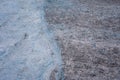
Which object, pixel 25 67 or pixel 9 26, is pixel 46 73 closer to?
pixel 25 67

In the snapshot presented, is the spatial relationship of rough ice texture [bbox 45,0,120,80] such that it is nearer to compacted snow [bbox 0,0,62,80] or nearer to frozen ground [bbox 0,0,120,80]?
frozen ground [bbox 0,0,120,80]

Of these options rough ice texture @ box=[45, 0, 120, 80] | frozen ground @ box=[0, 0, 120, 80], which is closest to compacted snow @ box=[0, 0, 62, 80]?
frozen ground @ box=[0, 0, 120, 80]

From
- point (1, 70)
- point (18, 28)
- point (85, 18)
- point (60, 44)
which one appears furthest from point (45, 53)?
point (85, 18)

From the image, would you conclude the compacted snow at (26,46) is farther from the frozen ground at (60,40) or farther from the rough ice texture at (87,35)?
the rough ice texture at (87,35)

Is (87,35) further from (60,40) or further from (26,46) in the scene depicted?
(26,46)

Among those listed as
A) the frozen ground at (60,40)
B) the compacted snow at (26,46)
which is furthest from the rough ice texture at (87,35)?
the compacted snow at (26,46)

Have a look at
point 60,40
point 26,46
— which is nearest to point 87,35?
point 60,40
